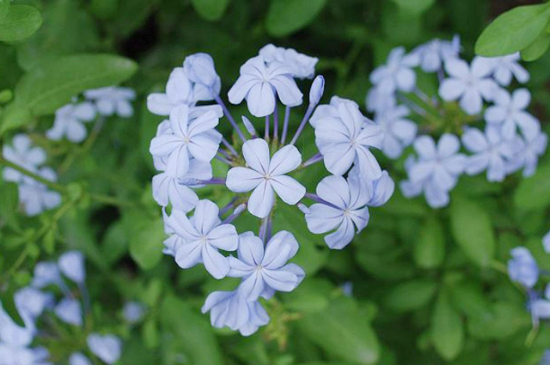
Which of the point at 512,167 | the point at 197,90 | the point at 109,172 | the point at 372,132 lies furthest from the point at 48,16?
the point at 512,167

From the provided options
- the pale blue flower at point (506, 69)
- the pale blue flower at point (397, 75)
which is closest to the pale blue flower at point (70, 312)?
the pale blue flower at point (397, 75)

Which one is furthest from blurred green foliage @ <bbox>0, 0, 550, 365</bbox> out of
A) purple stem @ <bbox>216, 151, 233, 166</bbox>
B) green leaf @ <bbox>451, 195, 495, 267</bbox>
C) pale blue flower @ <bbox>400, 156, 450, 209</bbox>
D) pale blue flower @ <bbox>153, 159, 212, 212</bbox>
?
pale blue flower @ <bbox>153, 159, 212, 212</bbox>

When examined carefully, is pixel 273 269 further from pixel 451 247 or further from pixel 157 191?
pixel 451 247

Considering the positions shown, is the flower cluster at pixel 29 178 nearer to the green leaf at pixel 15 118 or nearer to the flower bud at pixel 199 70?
the green leaf at pixel 15 118

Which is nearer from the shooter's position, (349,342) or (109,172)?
(349,342)

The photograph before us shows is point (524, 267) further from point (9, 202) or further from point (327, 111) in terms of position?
point (9, 202)

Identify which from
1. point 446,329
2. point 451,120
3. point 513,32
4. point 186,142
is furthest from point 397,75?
point 186,142
